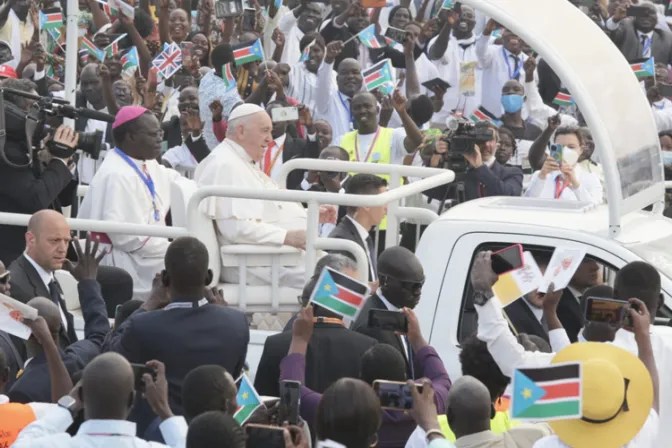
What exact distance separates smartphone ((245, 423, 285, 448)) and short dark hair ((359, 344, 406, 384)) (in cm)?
95

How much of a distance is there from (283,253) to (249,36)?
7874 mm

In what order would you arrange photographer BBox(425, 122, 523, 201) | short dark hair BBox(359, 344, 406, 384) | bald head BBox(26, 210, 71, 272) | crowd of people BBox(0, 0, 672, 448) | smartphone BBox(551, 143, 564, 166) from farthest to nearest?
smartphone BBox(551, 143, 564, 166) < photographer BBox(425, 122, 523, 201) < bald head BBox(26, 210, 71, 272) < short dark hair BBox(359, 344, 406, 384) < crowd of people BBox(0, 0, 672, 448)

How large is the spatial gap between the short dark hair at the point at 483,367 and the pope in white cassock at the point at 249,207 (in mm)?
2058

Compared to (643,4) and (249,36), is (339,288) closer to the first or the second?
(249,36)

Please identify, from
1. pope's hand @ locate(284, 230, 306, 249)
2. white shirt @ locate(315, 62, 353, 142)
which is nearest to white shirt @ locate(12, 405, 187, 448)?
pope's hand @ locate(284, 230, 306, 249)

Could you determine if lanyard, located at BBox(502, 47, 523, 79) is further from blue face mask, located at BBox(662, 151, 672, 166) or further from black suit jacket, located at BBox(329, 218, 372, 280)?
black suit jacket, located at BBox(329, 218, 372, 280)

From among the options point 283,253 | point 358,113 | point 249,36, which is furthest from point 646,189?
point 249,36

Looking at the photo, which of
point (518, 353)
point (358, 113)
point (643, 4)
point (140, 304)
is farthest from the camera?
point (643, 4)

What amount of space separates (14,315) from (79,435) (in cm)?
95

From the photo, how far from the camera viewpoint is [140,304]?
21.7ft

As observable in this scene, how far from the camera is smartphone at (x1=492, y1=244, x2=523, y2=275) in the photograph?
18.5 ft

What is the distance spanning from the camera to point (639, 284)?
5.88 meters

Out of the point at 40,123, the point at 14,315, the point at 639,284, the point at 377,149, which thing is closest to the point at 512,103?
the point at 377,149

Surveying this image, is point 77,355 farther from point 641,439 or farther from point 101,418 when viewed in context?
point 641,439
